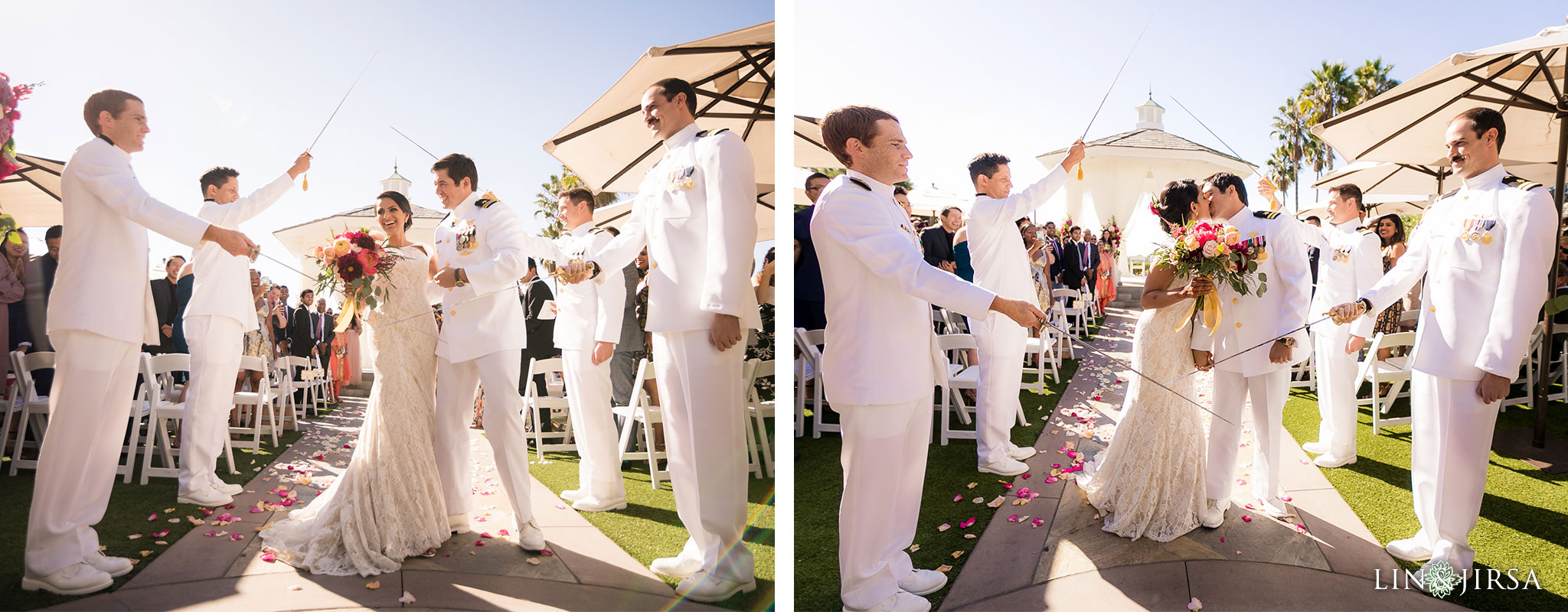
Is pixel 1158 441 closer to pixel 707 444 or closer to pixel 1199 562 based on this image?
pixel 1199 562

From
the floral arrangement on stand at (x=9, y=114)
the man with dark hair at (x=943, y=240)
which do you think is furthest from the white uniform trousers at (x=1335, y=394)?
the floral arrangement on stand at (x=9, y=114)

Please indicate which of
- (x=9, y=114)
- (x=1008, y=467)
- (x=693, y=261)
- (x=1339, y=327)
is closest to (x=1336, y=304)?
(x=1339, y=327)

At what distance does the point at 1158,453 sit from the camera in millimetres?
3162

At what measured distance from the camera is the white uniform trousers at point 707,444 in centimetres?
278

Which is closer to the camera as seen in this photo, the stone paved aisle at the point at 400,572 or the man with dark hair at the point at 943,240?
the stone paved aisle at the point at 400,572

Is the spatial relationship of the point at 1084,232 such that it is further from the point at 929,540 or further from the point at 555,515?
the point at 555,515

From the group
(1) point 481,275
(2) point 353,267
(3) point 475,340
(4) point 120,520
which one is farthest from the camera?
(3) point 475,340

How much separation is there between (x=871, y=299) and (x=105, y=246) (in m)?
2.34

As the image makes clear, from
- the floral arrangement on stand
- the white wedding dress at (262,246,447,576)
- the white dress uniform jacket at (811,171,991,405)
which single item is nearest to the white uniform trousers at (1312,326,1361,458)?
the white dress uniform jacket at (811,171,991,405)

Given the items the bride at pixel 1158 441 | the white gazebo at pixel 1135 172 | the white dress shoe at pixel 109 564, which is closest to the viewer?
the white dress shoe at pixel 109 564

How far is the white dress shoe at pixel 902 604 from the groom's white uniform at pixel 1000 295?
0.83 m

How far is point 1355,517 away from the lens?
2.98m

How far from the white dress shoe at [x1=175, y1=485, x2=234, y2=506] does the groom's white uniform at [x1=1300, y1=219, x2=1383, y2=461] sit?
4.06 meters

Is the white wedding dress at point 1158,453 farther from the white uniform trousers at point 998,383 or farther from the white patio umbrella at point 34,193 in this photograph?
the white patio umbrella at point 34,193
